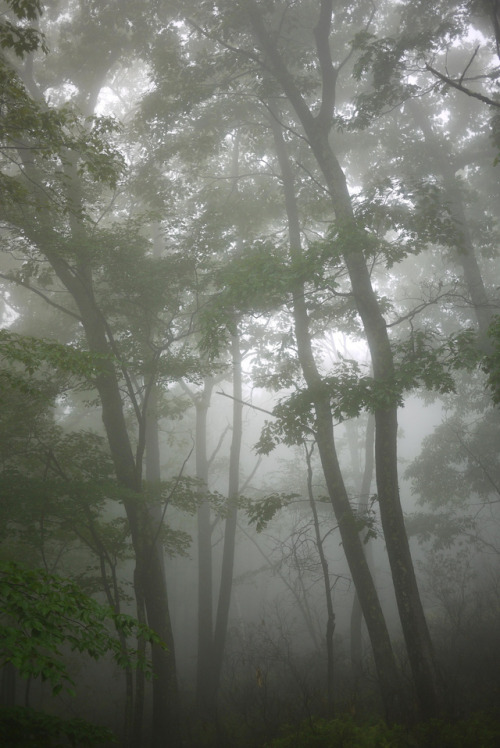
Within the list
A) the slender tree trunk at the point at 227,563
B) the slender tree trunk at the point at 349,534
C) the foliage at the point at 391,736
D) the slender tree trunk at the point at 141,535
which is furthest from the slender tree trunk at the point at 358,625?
the slender tree trunk at the point at 141,535

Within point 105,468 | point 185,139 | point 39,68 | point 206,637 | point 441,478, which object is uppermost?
point 39,68

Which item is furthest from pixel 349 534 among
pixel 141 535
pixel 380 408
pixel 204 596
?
pixel 204 596

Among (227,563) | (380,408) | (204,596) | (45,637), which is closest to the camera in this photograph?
(45,637)

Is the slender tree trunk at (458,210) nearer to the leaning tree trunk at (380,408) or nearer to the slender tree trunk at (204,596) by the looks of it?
the leaning tree trunk at (380,408)

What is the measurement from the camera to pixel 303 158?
39.4 ft

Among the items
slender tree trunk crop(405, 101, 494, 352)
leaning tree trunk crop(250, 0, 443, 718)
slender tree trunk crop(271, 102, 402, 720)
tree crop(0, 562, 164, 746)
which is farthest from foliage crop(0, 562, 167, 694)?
slender tree trunk crop(405, 101, 494, 352)

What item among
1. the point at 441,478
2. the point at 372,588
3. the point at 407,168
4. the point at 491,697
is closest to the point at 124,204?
the point at 407,168

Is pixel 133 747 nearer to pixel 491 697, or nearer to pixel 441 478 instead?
pixel 491 697

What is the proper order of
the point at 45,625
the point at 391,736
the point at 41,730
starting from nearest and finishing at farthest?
1. the point at 45,625
2. the point at 41,730
3. the point at 391,736

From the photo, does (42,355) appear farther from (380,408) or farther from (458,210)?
(458,210)

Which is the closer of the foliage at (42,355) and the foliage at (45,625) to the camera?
the foliage at (45,625)

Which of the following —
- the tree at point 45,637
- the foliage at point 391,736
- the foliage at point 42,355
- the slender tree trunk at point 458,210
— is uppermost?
the slender tree trunk at point 458,210

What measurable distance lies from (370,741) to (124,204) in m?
15.5

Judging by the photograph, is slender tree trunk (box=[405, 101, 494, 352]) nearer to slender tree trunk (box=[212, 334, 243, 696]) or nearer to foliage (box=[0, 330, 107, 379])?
slender tree trunk (box=[212, 334, 243, 696])
